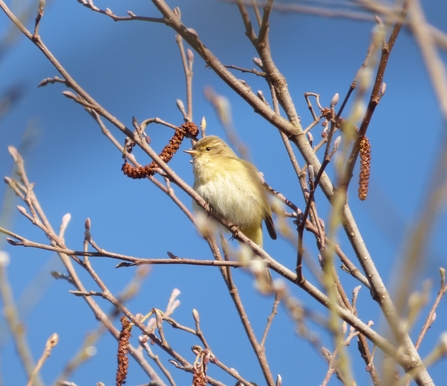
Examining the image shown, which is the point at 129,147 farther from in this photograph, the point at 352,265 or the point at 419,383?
the point at 419,383

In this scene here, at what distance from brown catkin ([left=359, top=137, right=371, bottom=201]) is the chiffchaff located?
5.97 ft

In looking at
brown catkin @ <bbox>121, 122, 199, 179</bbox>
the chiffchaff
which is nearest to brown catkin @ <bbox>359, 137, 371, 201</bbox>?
brown catkin @ <bbox>121, 122, 199, 179</bbox>

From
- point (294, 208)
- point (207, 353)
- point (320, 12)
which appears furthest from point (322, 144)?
point (320, 12)

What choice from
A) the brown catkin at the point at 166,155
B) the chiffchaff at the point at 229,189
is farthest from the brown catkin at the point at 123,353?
the chiffchaff at the point at 229,189

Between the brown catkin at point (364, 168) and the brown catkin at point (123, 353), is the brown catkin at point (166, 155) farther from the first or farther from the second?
the brown catkin at point (364, 168)

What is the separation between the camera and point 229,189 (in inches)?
200

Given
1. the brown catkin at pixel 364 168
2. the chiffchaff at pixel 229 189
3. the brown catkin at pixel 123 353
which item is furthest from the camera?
the chiffchaff at pixel 229 189

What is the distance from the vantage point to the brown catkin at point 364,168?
3.07 meters

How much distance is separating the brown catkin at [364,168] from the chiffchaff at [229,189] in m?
1.82

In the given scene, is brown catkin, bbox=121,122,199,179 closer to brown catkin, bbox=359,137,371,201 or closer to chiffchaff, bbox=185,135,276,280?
brown catkin, bbox=359,137,371,201

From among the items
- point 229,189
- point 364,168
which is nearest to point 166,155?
point 364,168

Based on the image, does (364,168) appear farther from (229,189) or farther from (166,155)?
(229,189)

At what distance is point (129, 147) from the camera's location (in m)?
3.29

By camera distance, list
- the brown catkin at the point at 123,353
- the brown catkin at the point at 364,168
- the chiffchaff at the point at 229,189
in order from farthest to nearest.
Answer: the chiffchaff at the point at 229,189, the brown catkin at the point at 364,168, the brown catkin at the point at 123,353
